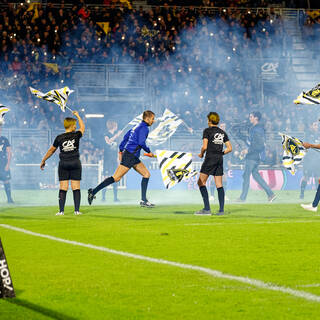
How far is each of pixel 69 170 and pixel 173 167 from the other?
2.34 m

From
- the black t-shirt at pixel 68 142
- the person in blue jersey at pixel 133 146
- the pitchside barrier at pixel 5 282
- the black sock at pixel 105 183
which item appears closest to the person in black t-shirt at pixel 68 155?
the black t-shirt at pixel 68 142

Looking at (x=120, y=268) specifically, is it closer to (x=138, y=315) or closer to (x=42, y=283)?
(x=42, y=283)

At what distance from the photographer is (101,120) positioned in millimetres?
27219

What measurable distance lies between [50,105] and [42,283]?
21.9m

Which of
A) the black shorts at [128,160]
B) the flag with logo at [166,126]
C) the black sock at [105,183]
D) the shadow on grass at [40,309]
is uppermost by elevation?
the flag with logo at [166,126]

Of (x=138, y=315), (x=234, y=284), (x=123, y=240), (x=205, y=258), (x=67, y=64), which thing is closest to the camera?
(x=138, y=315)

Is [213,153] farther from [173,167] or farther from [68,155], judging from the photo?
[68,155]

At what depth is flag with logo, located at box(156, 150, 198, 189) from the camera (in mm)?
13672

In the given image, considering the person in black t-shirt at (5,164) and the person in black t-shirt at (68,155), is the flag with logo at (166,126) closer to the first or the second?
the person in black t-shirt at (5,164)

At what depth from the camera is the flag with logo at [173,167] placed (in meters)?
13.7

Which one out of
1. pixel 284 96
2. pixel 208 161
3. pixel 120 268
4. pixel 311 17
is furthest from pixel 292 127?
pixel 120 268

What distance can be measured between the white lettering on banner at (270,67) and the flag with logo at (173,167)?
14.6m

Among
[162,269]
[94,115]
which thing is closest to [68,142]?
[162,269]

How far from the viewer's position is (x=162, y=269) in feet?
19.0
